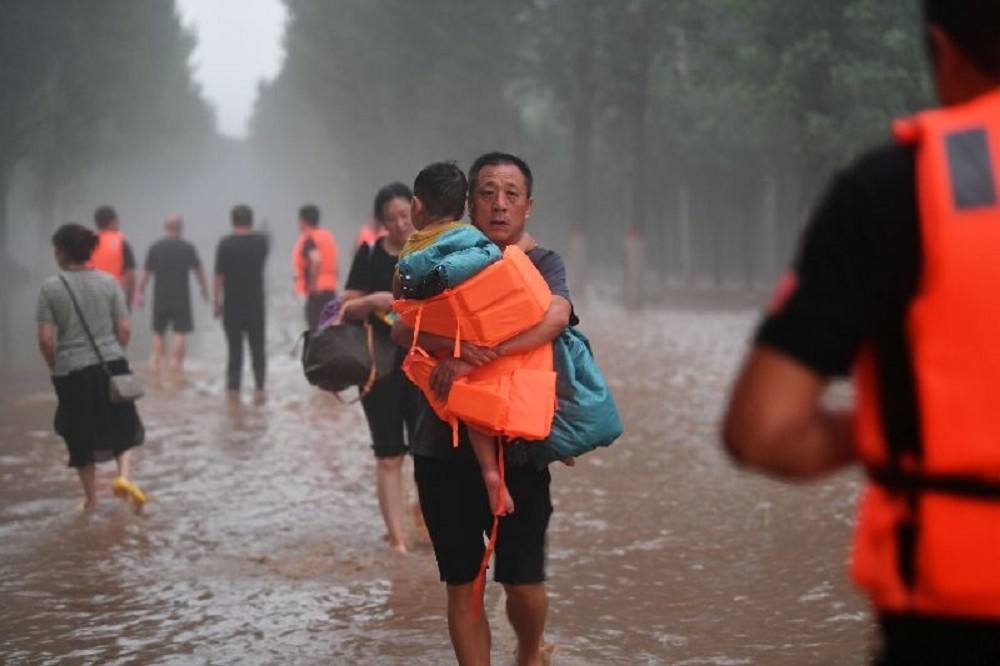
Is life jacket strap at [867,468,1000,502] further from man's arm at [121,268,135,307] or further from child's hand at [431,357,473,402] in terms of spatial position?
man's arm at [121,268,135,307]

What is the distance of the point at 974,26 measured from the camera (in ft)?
6.68

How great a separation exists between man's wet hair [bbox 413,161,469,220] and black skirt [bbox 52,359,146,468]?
14.6 feet

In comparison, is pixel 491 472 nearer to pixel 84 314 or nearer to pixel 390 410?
pixel 390 410

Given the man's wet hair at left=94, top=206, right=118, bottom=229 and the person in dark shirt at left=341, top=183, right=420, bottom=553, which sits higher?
the man's wet hair at left=94, top=206, right=118, bottom=229

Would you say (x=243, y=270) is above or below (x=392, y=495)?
above

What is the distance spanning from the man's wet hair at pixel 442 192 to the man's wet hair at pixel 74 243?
4.29 meters

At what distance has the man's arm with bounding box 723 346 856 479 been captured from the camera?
2.08m

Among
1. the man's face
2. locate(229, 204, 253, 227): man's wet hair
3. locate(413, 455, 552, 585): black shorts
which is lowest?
locate(413, 455, 552, 585): black shorts

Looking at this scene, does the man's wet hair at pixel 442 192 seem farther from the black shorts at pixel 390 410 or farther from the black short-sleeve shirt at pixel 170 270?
the black short-sleeve shirt at pixel 170 270

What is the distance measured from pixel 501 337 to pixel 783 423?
228 centimetres

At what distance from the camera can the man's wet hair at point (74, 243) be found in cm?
879

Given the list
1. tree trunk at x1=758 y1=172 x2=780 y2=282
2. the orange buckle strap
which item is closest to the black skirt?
the orange buckle strap

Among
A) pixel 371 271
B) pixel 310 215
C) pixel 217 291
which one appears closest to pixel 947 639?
pixel 371 271

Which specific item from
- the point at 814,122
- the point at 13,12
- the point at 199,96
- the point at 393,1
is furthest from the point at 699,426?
the point at 199,96
